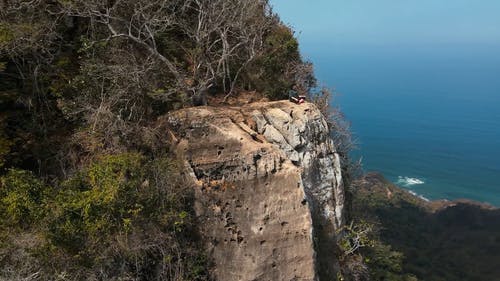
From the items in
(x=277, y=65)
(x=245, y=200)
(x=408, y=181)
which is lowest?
(x=408, y=181)

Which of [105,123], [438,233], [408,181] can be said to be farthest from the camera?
[408,181]

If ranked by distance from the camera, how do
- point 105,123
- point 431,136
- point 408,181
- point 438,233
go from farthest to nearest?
point 431,136
point 408,181
point 438,233
point 105,123

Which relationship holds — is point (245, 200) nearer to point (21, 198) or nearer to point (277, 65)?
point (21, 198)

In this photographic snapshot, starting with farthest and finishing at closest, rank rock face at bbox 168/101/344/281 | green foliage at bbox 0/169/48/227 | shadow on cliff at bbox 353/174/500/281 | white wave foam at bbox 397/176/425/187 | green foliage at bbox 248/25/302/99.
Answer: white wave foam at bbox 397/176/425/187, shadow on cliff at bbox 353/174/500/281, green foliage at bbox 248/25/302/99, rock face at bbox 168/101/344/281, green foliage at bbox 0/169/48/227

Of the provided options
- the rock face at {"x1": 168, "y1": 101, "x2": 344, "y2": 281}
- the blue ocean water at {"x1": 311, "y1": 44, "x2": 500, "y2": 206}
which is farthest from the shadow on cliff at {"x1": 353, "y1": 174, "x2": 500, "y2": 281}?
the rock face at {"x1": 168, "y1": 101, "x2": 344, "y2": 281}

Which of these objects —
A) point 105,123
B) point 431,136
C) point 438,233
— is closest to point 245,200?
point 105,123

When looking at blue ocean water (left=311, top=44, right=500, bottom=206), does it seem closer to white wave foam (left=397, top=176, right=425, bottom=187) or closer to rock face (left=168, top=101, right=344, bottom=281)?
white wave foam (left=397, top=176, right=425, bottom=187)

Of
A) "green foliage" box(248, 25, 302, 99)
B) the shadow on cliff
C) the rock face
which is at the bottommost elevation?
the shadow on cliff
